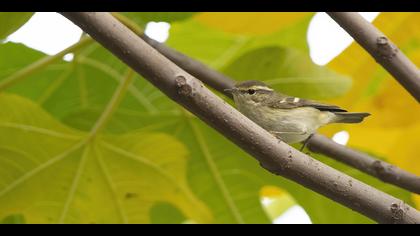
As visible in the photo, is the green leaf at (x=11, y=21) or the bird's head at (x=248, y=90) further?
the bird's head at (x=248, y=90)

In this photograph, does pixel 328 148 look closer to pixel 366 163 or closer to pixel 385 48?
pixel 366 163

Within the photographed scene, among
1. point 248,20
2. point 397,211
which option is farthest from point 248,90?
point 397,211

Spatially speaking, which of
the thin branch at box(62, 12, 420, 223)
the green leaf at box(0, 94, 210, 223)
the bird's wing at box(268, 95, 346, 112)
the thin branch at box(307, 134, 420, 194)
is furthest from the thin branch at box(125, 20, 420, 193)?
the thin branch at box(62, 12, 420, 223)

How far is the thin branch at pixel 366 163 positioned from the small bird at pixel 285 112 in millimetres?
68

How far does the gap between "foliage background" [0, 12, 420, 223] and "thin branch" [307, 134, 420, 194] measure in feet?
0.32

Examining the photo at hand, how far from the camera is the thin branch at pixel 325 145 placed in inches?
80.0

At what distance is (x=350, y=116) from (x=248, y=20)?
47cm

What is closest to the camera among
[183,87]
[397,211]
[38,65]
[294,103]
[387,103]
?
[183,87]

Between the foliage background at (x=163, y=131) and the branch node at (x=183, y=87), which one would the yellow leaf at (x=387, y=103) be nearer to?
the foliage background at (x=163, y=131)

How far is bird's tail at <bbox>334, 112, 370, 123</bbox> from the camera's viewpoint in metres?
2.21

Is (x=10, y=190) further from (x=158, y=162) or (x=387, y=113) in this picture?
(x=387, y=113)

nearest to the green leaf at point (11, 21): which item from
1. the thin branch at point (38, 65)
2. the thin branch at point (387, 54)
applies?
the thin branch at point (38, 65)

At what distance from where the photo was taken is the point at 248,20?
2.12 m

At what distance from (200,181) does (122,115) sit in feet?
1.26
